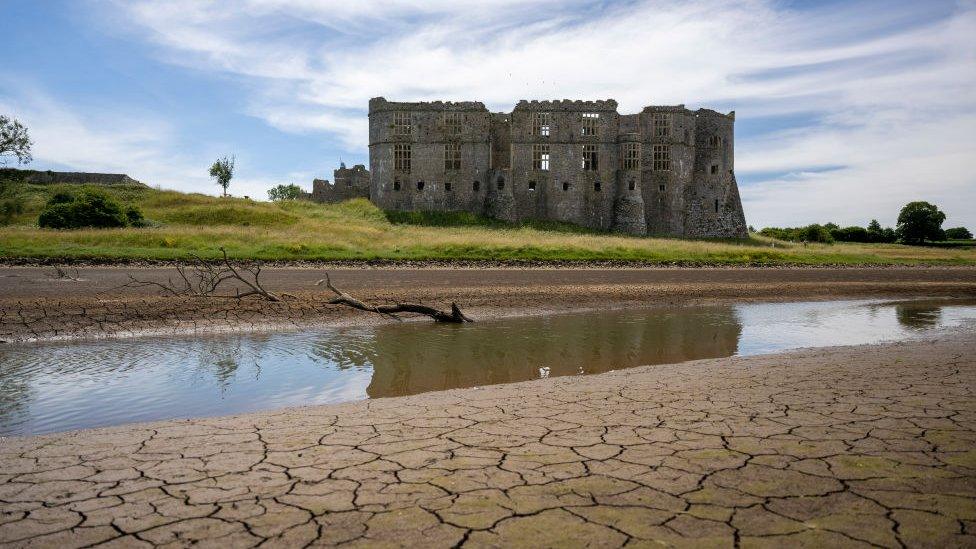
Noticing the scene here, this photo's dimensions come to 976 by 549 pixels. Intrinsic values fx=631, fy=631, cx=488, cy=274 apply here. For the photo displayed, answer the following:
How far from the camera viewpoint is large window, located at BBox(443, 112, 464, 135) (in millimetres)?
59719

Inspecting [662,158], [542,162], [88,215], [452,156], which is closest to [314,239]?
[88,215]

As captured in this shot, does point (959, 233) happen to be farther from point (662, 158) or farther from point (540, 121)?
point (540, 121)

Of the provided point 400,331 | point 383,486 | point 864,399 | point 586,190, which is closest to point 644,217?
point 586,190

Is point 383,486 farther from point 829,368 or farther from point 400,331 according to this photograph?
point 400,331

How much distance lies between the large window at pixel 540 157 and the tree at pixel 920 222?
52.6 metres

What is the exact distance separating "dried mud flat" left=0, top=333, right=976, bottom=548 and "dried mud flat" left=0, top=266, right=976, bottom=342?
8820mm

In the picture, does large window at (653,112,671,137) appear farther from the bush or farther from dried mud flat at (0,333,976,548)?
→ dried mud flat at (0,333,976,548)

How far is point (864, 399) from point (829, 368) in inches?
94.4

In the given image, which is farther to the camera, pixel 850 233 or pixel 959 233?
pixel 959 233

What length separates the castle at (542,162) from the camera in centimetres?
5941

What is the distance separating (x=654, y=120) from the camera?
203ft

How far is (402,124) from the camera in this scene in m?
59.3

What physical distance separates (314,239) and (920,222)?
79469 millimetres

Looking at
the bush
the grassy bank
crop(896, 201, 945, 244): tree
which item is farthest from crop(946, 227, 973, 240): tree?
the bush
